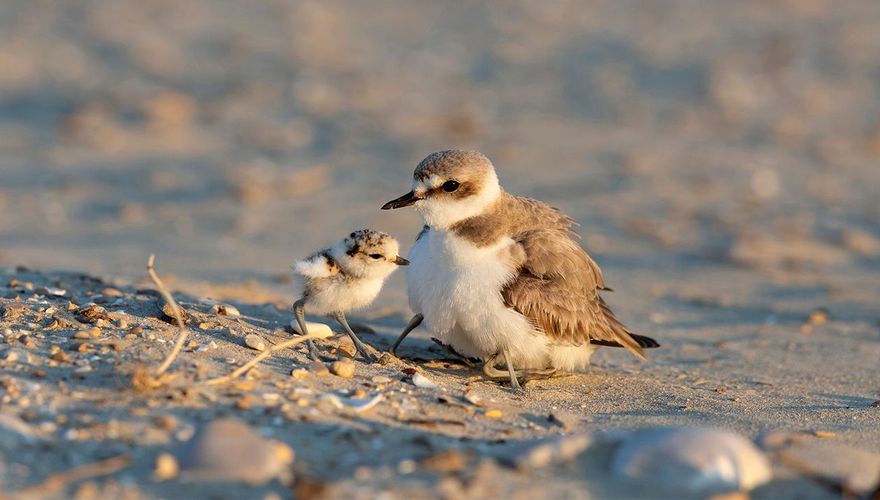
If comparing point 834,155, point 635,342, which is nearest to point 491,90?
point 834,155

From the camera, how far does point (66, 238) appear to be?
912 cm

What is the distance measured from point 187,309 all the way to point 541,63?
8917 millimetres

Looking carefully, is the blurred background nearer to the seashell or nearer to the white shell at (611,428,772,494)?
the seashell

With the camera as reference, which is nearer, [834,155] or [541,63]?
[834,155]

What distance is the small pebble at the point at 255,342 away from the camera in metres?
4.92

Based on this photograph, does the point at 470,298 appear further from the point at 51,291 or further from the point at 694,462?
the point at 51,291

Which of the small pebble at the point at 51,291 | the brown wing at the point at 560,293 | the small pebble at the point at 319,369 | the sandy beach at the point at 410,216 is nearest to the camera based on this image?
the sandy beach at the point at 410,216

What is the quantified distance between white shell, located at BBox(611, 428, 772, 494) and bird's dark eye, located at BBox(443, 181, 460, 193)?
1.90 metres

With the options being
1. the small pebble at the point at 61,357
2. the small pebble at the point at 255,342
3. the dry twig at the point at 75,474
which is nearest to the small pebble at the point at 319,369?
the small pebble at the point at 255,342

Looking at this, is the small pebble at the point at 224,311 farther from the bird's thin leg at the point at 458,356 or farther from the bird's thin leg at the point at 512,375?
the bird's thin leg at the point at 512,375

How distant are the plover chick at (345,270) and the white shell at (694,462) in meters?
2.07

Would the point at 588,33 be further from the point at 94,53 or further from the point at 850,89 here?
the point at 94,53

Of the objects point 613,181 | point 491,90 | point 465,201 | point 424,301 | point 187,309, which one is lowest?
point 187,309

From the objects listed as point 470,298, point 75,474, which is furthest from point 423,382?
point 75,474
